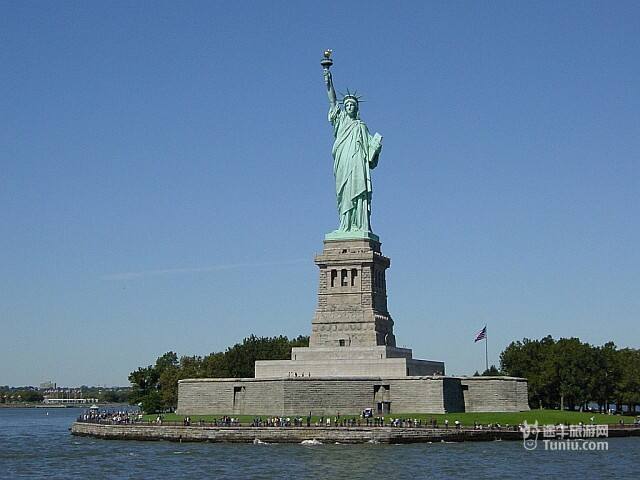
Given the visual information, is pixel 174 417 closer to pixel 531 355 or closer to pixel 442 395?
pixel 442 395

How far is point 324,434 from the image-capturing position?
62.2 m

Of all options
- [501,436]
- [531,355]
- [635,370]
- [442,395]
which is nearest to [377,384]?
[442,395]

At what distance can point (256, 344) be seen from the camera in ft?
314

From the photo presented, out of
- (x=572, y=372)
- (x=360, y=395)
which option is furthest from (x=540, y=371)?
(x=360, y=395)

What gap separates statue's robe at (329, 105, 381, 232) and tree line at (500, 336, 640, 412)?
2172cm

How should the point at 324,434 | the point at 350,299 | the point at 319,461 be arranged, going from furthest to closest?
1. the point at 350,299
2. the point at 324,434
3. the point at 319,461

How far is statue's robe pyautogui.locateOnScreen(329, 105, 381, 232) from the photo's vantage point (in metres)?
77.3

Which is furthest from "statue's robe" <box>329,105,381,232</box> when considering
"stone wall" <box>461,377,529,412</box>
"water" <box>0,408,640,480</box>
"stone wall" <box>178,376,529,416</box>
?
"water" <box>0,408,640,480</box>

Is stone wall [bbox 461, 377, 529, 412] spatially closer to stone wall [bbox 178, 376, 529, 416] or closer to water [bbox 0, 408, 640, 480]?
stone wall [bbox 178, 376, 529, 416]

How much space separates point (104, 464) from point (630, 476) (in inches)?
973

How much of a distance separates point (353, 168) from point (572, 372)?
25.2 metres

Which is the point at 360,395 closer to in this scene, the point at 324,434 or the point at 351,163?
the point at 324,434

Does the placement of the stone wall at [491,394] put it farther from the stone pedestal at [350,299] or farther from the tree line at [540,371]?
the tree line at [540,371]

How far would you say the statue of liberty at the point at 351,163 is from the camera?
7725 centimetres
